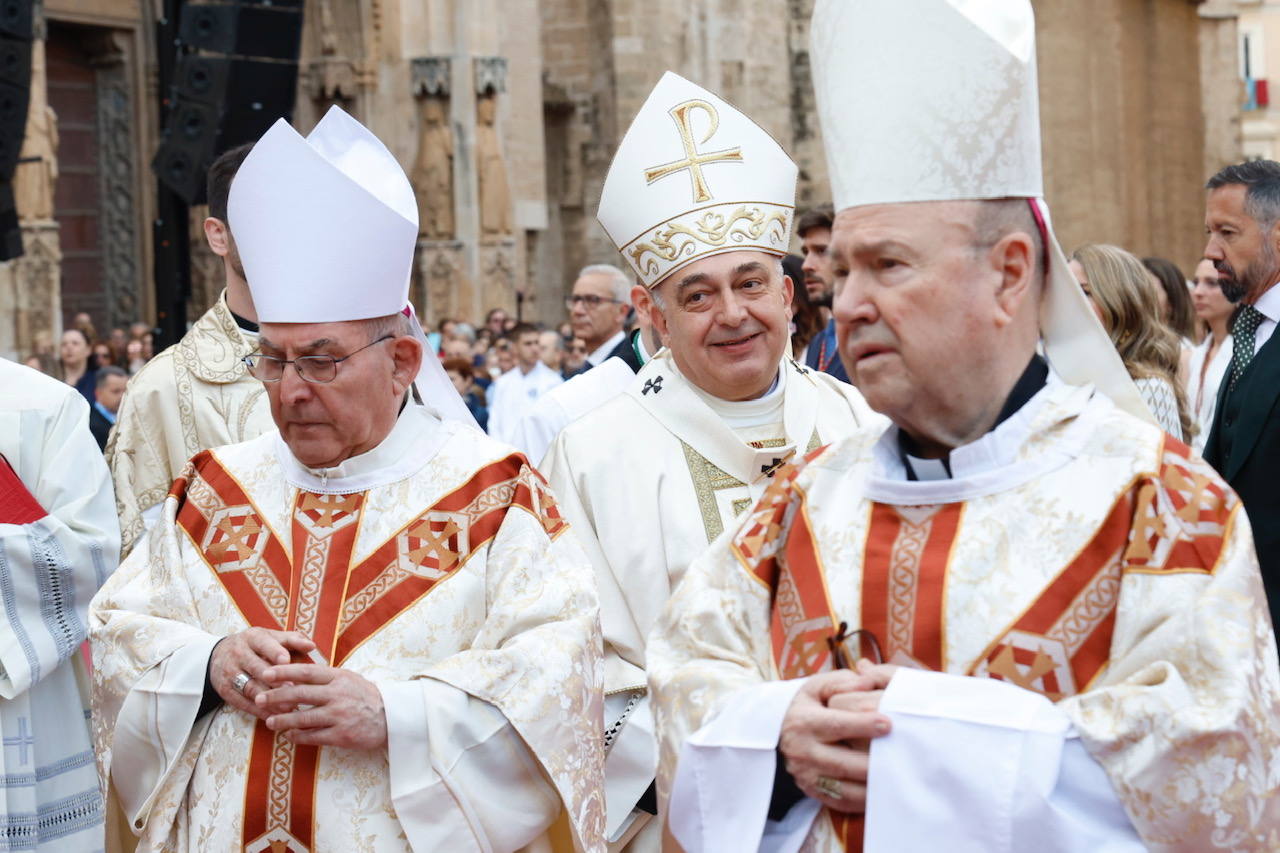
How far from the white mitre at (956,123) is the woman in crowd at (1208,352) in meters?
4.54

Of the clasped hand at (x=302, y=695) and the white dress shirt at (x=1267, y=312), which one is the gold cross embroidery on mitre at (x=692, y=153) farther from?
the white dress shirt at (x=1267, y=312)

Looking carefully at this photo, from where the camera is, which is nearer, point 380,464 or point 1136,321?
point 380,464

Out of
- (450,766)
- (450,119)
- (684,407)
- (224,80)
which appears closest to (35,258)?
(224,80)

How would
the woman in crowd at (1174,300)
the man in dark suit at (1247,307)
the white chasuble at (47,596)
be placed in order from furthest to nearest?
the woman in crowd at (1174,300), the man in dark suit at (1247,307), the white chasuble at (47,596)

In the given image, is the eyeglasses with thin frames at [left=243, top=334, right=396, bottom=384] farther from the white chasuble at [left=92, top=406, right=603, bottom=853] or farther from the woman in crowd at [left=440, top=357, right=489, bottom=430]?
the woman in crowd at [left=440, top=357, right=489, bottom=430]

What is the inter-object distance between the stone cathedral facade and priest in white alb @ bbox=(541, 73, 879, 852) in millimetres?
9464

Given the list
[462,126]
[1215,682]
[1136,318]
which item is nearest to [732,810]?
[1215,682]

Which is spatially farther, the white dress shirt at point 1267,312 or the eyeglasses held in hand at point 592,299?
the eyeglasses held in hand at point 592,299

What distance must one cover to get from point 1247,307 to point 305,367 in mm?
3268

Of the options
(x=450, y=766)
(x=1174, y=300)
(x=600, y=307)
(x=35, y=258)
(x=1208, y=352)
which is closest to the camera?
(x=450, y=766)

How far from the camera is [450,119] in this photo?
18031mm

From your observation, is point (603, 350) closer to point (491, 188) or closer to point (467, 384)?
point (467, 384)

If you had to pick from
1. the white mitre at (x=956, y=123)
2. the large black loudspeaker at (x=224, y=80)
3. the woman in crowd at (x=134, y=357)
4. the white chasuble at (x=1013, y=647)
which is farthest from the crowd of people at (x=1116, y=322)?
the woman in crowd at (x=134, y=357)

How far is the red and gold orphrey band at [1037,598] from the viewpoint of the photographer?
94.0 inches
